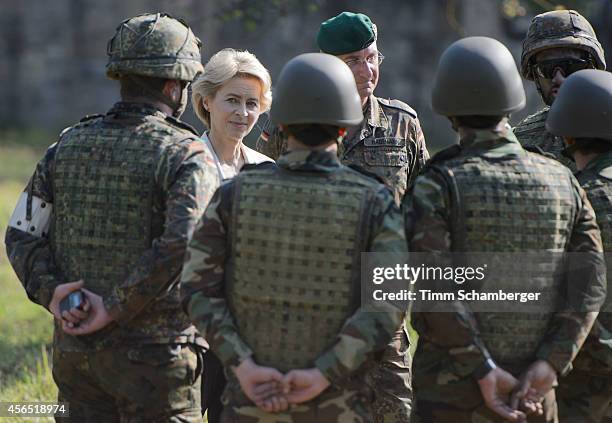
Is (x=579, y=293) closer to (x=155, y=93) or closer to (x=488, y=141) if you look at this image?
(x=488, y=141)

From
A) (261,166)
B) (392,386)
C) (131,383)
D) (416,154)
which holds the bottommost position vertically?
(392,386)

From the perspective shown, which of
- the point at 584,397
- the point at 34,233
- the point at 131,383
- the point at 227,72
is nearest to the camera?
the point at 131,383

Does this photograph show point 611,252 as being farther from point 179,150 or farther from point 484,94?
point 179,150

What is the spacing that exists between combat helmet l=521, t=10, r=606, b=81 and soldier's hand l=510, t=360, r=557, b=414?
6.63 feet

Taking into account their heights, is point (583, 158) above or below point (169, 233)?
above

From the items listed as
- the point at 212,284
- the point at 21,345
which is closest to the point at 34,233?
the point at 212,284

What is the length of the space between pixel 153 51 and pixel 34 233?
34.5 inches

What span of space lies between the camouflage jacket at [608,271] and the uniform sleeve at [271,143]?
1.79 meters

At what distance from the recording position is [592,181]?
4.09m

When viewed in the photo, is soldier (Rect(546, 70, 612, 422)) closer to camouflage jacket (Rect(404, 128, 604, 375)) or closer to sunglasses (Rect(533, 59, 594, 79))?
camouflage jacket (Rect(404, 128, 604, 375))

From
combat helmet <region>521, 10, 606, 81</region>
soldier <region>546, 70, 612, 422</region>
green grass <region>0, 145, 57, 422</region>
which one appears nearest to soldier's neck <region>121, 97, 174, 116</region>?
soldier <region>546, 70, 612, 422</region>

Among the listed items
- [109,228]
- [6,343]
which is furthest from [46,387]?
[109,228]

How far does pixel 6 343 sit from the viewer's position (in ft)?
26.2

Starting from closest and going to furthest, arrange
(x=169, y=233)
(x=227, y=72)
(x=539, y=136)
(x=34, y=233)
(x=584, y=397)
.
→ 1. (x=169, y=233)
2. (x=584, y=397)
3. (x=34, y=233)
4. (x=227, y=72)
5. (x=539, y=136)
